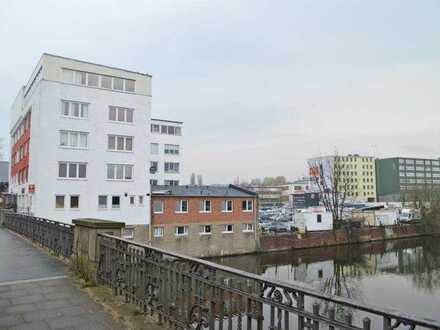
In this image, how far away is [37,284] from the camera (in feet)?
22.9

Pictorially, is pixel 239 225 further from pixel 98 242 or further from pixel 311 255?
pixel 98 242

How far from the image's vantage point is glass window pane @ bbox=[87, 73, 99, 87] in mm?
34500

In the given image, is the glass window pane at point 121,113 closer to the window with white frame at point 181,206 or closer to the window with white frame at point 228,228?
the window with white frame at point 181,206

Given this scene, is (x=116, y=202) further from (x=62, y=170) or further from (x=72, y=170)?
(x=62, y=170)

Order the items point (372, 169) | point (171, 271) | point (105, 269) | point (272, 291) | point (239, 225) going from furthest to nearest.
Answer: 1. point (372, 169)
2. point (239, 225)
3. point (105, 269)
4. point (171, 271)
5. point (272, 291)

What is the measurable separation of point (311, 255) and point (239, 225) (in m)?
9.18

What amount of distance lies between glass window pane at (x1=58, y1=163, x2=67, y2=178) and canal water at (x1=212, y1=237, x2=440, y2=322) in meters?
16.1

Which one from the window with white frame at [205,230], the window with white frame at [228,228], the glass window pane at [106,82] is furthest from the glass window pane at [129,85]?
the window with white frame at [228,228]

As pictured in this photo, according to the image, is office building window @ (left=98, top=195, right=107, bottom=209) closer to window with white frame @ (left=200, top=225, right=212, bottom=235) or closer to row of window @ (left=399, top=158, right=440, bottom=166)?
window with white frame @ (left=200, top=225, right=212, bottom=235)

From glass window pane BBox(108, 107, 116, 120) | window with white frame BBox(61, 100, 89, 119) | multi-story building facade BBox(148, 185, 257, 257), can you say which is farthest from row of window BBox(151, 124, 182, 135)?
window with white frame BBox(61, 100, 89, 119)

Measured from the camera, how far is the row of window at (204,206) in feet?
119

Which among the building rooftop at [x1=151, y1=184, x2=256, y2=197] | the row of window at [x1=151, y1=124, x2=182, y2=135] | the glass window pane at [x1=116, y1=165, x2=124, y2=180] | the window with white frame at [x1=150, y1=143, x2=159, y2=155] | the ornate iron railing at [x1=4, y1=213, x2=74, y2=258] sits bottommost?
the ornate iron railing at [x1=4, y1=213, x2=74, y2=258]

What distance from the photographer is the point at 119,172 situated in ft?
115

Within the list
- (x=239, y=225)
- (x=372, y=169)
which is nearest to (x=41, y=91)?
(x=239, y=225)
